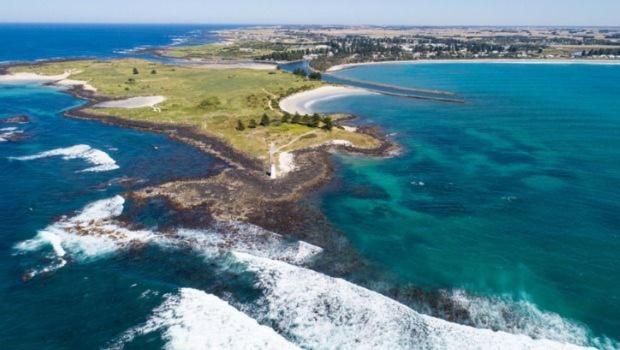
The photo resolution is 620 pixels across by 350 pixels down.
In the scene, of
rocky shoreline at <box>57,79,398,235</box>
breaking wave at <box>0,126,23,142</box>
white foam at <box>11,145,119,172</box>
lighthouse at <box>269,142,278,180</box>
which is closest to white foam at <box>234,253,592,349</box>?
rocky shoreline at <box>57,79,398,235</box>

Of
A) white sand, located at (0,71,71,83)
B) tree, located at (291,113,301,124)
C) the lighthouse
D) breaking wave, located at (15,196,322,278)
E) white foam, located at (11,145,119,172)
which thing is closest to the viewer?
breaking wave, located at (15,196,322,278)

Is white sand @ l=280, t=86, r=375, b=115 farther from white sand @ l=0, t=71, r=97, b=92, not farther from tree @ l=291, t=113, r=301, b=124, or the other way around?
white sand @ l=0, t=71, r=97, b=92

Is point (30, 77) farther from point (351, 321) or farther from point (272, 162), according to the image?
point (351, 321)

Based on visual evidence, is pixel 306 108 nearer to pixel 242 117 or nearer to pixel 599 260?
pixel 242 117

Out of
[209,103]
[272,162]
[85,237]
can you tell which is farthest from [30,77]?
[85,237]

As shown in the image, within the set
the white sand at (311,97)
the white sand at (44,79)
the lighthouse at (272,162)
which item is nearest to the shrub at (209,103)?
the white sand at (311,97)

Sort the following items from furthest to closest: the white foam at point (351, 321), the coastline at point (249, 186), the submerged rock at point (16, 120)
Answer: the submerged rock at point (16, 120) < the coastline at point (249, 186) < the white foam at point (351, 321)

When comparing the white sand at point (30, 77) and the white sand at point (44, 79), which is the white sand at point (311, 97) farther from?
the white sand at point (30, 77)

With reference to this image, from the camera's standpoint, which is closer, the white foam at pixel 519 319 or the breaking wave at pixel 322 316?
the breaking wave at pixel 322 316
